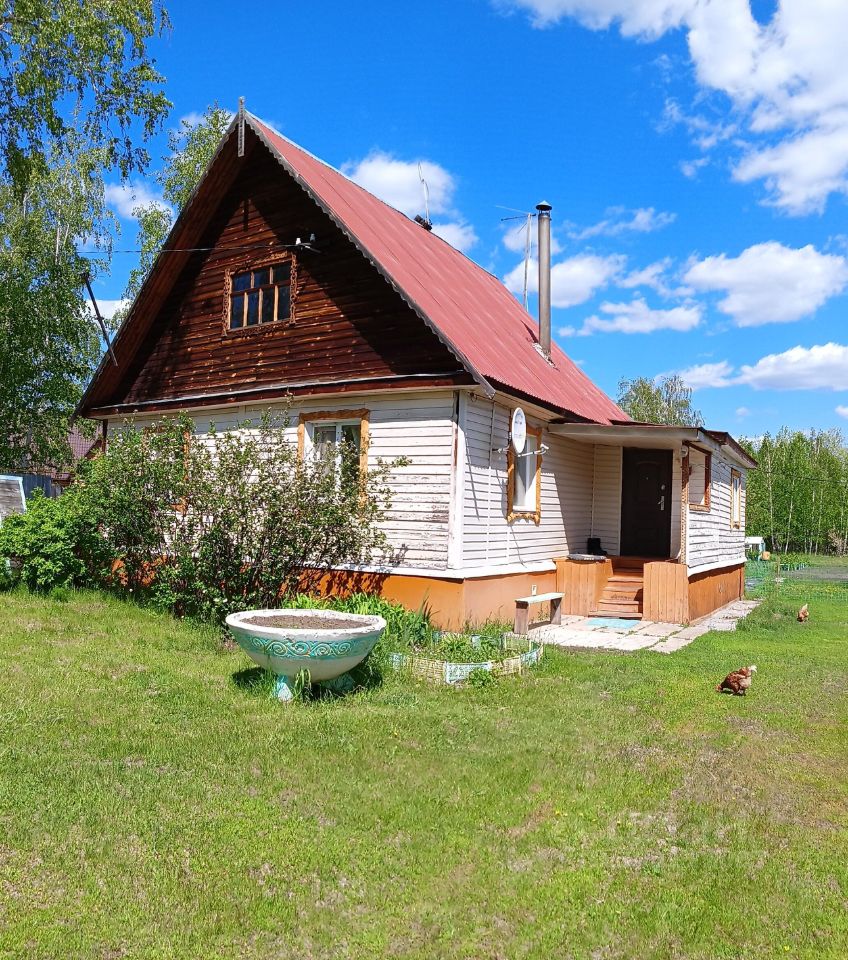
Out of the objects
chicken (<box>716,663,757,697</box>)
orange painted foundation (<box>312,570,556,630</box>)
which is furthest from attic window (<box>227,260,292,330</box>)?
chicken (<box>716,663,757,697</box>)

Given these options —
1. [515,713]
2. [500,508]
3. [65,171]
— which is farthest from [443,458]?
[65,171]

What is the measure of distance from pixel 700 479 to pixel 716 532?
1485mm

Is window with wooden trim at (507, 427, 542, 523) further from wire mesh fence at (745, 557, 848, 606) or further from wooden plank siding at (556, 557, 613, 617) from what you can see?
wire mesh fence at (745, 557, 848, 606)

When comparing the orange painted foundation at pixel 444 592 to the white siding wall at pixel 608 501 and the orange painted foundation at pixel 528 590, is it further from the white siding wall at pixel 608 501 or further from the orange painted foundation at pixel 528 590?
the white siding wall at pixel 608 501

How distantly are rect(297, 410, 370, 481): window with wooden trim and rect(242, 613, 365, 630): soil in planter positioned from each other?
11.1 feet

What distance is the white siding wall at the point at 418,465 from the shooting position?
10859mm

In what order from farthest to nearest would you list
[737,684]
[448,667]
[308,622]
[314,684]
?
[448,667] → [737,684] → [308,622] → [314,684]

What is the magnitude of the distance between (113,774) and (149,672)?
115 inches

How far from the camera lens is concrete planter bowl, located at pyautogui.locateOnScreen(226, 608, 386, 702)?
6832 millimetres

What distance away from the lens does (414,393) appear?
1122 cm

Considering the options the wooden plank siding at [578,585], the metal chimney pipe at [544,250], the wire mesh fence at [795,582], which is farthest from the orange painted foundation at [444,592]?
the wire mesh fence at [795,582]

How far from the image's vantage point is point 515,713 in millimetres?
7113

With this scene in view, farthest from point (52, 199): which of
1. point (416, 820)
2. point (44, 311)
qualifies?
point (416, 820)

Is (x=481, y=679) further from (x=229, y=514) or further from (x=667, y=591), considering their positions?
(x=667, y=591)
